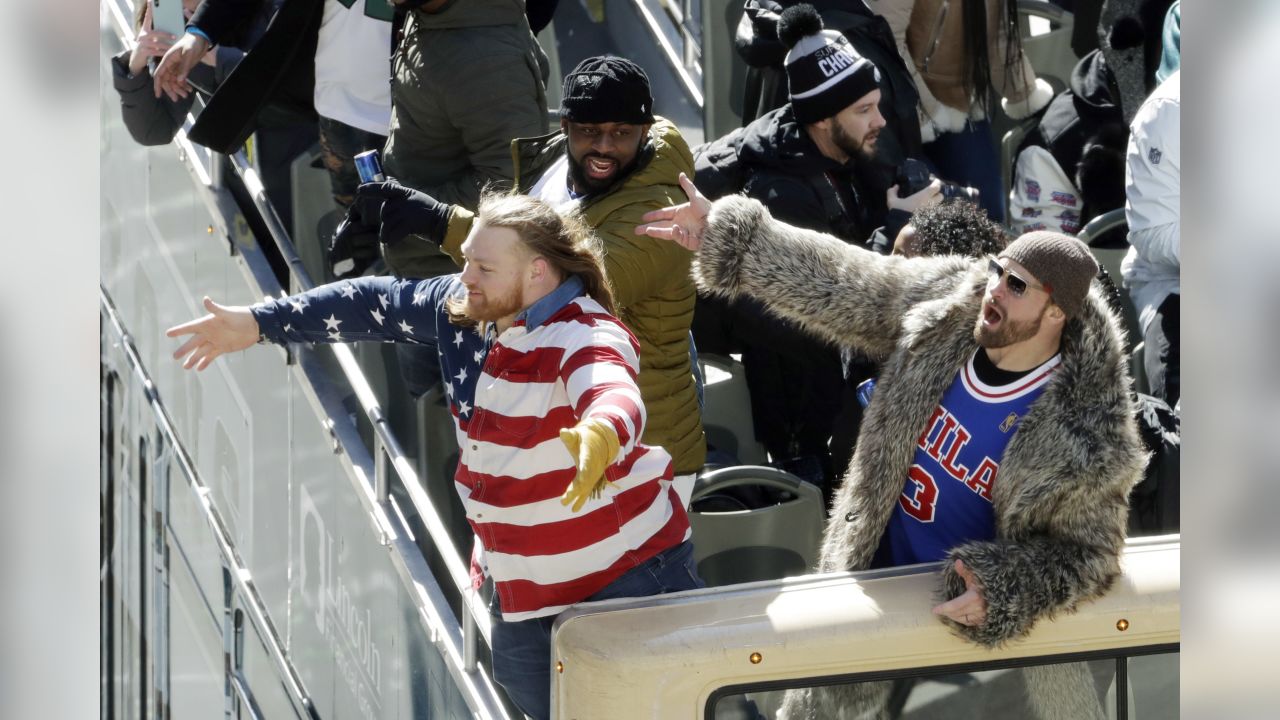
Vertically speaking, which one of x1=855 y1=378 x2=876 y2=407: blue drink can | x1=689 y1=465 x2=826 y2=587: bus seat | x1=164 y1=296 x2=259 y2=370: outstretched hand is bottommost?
x1=689 y1=465 x2=826 y2=587: bus seat

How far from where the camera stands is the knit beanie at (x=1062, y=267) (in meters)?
2.99

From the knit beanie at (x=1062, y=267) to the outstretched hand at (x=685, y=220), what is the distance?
0.76 meters

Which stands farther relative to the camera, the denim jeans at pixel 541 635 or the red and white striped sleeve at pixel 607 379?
the denim jeans at pixel 541 635

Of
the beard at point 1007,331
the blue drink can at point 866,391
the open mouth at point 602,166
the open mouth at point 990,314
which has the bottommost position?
the blue drink can at point 866,391

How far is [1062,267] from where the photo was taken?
2988 millimetres

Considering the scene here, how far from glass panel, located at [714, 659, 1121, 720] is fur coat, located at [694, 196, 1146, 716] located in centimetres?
8

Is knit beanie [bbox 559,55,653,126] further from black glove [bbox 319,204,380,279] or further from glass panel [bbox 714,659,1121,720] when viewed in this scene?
glass panel [bbox 714,659,1121,720]

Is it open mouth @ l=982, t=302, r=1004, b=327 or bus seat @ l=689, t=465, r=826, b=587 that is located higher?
open mouth @ l=982, t=302, r=1004, b=327

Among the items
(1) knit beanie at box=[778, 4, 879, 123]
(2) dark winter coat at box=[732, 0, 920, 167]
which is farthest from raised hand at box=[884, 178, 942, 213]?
(2) dark winter coat at box=[732, 0, 920, 167]

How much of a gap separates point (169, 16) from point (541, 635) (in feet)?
9.11

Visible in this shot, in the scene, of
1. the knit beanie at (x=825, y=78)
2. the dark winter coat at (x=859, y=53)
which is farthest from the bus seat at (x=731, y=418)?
the dark winter coat at (x=859, y=53)

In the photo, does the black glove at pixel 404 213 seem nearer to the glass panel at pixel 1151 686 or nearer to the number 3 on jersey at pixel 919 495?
the number 3 on jersey at pixel 919 495

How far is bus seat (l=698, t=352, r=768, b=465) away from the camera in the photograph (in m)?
4.58
